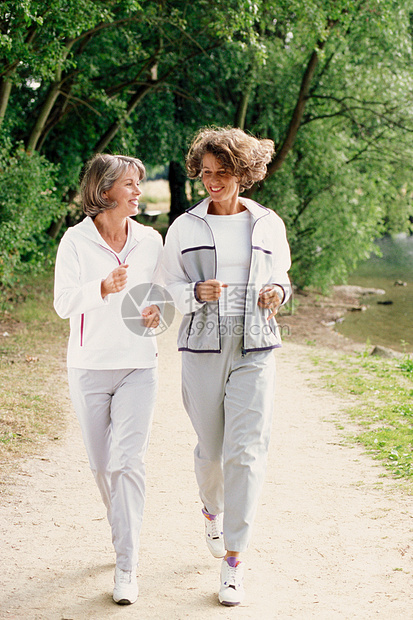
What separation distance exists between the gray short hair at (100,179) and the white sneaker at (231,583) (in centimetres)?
188

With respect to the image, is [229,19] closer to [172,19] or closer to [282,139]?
[172,19]

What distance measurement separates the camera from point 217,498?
381 centimetres

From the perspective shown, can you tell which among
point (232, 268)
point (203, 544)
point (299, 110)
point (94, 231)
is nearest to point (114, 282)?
point (94, 231)

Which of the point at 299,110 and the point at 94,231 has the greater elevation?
the point at 299,110

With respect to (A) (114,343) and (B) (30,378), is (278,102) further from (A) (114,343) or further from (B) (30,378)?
(A) (114,343)

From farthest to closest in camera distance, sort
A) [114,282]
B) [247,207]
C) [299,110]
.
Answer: [299,110]
[247,207]
[114,282]

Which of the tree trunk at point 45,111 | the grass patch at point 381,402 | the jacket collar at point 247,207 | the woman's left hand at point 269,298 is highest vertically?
the tree trunk at point 45,111

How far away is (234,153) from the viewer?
138 inches

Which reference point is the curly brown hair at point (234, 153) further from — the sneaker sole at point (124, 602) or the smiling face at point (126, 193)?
the sneaker sole at point (124, 602)

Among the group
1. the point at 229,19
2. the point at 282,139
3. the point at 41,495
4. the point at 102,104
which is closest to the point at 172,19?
the point at 229,19

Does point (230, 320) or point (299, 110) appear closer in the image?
point (230, 320)

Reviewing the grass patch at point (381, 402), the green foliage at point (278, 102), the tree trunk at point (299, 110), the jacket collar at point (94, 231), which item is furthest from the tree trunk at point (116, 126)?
the jacket collar at point (94, 231)

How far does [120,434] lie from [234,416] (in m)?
0.57

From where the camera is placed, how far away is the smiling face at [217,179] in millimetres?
3541
